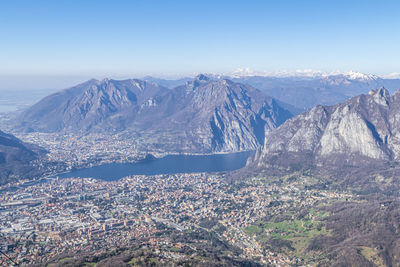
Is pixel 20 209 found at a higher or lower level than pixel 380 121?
lower

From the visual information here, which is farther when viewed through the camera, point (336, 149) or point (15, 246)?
point (336, 149)

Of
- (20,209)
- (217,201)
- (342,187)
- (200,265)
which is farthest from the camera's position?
(342,187)

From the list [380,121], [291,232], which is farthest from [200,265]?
[380,121]

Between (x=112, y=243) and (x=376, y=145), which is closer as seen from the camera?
(x=112, y=243)

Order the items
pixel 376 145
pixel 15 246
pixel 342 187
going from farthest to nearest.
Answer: pixel 376 145, pixel 342 187, pixel 15 246

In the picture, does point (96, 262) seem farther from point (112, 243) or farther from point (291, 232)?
point (291, 232)

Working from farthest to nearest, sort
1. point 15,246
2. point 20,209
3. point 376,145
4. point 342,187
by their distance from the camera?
point 376,145 → point 342,187 → point 20,209 → point 15,246

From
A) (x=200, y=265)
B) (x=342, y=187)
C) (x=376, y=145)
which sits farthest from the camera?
(x=376, y=145)

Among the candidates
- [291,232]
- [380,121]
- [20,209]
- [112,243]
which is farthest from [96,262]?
[380,121]

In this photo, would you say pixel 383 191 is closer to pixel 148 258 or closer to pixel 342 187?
pixel 342 187
